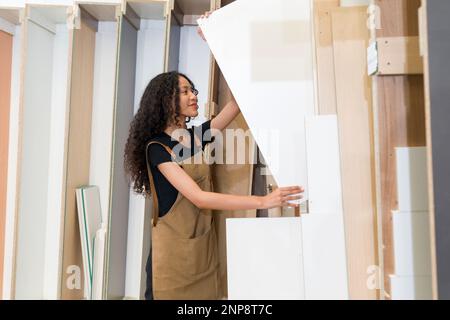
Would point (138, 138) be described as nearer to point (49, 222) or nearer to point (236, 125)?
point (236, 125)

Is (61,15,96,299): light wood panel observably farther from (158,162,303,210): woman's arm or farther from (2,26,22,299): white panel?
(158,162,303,210): woman's arm

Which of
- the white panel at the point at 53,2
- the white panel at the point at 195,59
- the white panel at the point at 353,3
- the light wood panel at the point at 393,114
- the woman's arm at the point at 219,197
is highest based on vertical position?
the white panel at the point at 53,2

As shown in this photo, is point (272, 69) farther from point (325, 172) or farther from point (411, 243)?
point (411, 243)

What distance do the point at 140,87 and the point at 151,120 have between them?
0.73 meters

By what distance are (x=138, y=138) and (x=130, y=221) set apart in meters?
0.81

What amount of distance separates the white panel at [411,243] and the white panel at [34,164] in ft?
5.91

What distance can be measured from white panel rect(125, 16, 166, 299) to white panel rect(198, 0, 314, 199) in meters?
0.89

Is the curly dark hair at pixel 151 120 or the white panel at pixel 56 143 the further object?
the white panel at pixel 56 143

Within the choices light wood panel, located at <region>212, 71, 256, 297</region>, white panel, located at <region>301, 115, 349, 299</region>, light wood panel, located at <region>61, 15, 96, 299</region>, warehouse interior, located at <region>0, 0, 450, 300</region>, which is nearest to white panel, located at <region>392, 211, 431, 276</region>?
warehouse interior, located at <region>0, 0, 450, 300</region>

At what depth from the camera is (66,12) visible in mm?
2152

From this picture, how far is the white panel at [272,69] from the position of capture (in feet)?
4.38

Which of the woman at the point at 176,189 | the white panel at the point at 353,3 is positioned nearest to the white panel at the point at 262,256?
the woman at the point at 176,189

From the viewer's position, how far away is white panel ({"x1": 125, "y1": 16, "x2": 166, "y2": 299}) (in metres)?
2.29

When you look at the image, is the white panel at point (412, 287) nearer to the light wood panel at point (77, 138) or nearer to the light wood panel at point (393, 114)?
the light wood panel at point (393, 114)
